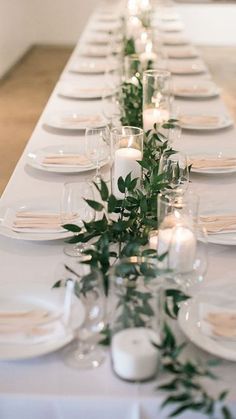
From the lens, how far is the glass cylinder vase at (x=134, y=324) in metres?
1.13

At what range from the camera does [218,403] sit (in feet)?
3.72

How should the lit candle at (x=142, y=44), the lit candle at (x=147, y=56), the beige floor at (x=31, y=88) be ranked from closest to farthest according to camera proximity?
1. the lit candle at (x=147, y=56)
2. the lit candle at (x=142, y=44)
3. the beige floor at (x=31, y=88)

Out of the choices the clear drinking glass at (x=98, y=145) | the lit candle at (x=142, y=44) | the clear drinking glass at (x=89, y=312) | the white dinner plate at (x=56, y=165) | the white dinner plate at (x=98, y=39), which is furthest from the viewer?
the white dinner plate at (x=98, y=39)

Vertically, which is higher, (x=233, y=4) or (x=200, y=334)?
(x=200, y=334)

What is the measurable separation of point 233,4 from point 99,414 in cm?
859

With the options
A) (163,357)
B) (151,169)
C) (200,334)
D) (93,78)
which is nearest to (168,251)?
(200,334)

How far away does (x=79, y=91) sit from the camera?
3502 millimetres

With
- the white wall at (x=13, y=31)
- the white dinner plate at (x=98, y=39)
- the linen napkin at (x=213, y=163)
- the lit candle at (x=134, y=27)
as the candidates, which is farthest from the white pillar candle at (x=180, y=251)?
the white wall at (x=13, y=31)

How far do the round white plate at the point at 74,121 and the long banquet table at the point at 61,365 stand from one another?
0.33ft

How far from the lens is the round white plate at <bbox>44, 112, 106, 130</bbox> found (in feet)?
9.31

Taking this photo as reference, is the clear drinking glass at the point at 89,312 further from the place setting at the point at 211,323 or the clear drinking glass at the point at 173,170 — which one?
the clear drinking glass at the point at 173,170

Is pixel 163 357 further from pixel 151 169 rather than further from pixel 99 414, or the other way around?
pixel 151 169

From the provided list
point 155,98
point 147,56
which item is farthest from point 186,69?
point 155,98

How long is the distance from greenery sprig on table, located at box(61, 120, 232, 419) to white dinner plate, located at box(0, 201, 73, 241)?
0.10m
